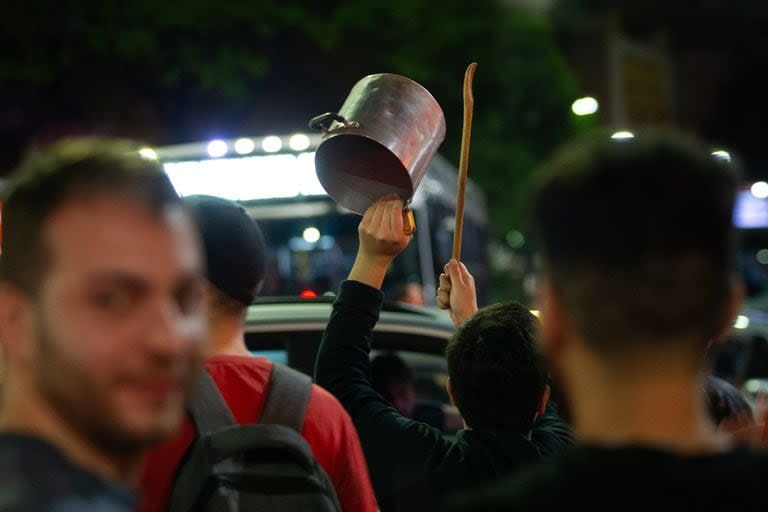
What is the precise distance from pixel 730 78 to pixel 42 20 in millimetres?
49781

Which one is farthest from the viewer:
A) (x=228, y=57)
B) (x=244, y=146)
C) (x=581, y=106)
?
(x=581, y=106)

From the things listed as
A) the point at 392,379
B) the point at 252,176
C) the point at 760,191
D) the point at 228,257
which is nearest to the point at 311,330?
the point at 392,379

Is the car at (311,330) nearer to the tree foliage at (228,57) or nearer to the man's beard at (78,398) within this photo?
the man's beard at (78,398)

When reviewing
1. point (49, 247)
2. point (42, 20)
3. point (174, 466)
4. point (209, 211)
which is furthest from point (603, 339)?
point (42, 20)

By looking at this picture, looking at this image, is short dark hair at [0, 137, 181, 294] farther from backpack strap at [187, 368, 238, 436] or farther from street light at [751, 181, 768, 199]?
street light at [751, 181, 768, 199]

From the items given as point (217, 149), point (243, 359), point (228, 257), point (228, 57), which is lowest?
point (243, 359)

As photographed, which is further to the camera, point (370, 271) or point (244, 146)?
point (244, 146)

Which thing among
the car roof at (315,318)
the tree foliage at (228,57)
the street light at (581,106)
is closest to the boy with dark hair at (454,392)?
the car roof at (315,318)

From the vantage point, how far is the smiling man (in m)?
1.37

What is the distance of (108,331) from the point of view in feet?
4.49

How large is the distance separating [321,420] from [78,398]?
1161 mm

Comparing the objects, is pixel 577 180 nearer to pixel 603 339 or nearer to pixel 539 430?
pixel 603 339

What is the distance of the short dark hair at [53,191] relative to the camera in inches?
56.2

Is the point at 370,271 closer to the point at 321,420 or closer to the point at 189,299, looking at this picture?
the point at 321,420
